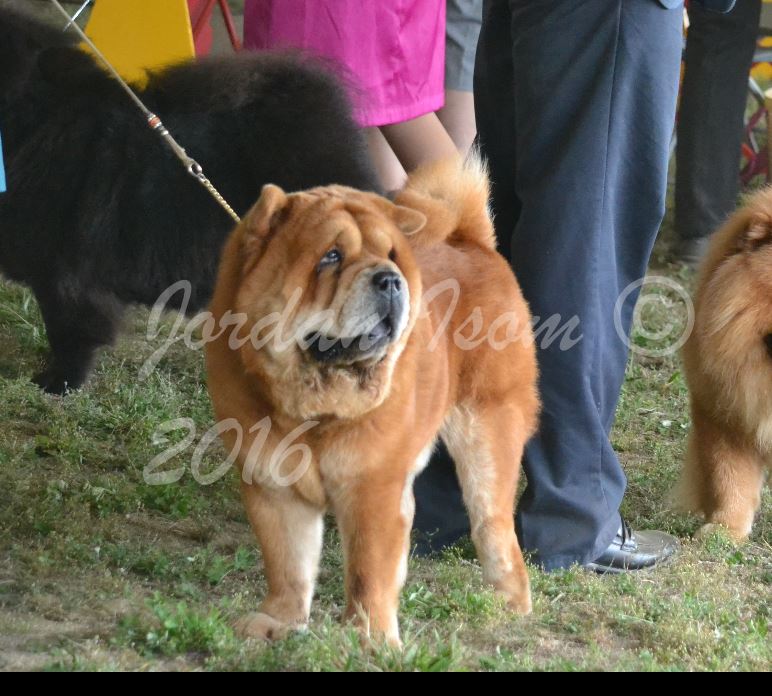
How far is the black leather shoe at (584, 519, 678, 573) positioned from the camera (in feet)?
9.34

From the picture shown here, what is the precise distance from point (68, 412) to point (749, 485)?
2.20 metres

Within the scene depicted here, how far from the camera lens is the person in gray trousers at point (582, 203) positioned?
102 inches

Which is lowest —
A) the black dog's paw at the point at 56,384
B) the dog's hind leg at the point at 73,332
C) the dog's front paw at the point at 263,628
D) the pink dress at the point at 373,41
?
the black dog's paw at the point at 56,384

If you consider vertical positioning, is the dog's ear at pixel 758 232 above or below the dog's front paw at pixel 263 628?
below

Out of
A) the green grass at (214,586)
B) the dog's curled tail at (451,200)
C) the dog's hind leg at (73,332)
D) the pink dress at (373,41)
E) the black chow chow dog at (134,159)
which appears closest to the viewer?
the green grass at (214,586)

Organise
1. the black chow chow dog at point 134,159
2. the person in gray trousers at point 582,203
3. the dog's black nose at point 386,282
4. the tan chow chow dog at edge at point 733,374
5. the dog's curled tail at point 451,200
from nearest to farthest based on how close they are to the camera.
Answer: the dog's black nose at point 386,282 → the dog's curled tail at point 451,200 → the person in gray trousers at point 582,203 → the tan chow chow dog at edge at point 733,374 → the black chow chow dog at point 134,159

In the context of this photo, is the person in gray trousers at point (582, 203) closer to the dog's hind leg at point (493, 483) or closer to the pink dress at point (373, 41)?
the dog's hind leg at point (493, 483)

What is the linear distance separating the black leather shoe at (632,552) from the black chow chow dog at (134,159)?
145 cm

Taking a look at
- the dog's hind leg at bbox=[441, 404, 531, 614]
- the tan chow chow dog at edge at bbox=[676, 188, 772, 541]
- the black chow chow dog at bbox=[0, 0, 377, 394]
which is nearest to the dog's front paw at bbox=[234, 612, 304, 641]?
the dog's hind leg at bbox=[441, 404, 531, 614]

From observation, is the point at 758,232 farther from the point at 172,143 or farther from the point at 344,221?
the point at 172,143

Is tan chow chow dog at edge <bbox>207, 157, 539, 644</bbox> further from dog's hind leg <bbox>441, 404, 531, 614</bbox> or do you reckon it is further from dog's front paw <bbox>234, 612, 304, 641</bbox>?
dog's hind leg <bbox>441, 404, 531, 614</bbox>

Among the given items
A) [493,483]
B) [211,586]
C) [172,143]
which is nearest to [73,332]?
[172,143]

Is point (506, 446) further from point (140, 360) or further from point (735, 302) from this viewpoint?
point (140, 360)

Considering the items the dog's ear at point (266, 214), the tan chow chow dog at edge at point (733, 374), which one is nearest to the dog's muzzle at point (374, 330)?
the dog's ear at point (266, 214)
